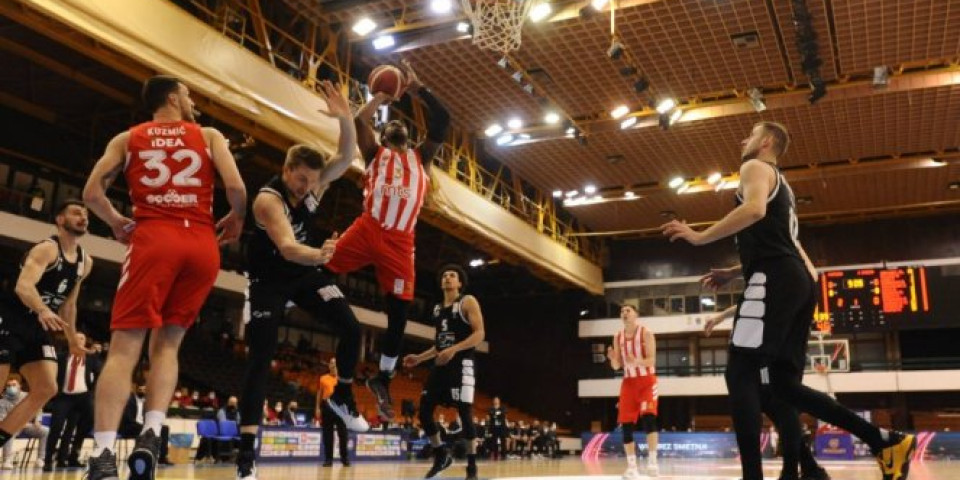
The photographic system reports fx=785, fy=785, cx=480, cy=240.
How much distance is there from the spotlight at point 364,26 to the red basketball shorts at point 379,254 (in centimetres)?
988

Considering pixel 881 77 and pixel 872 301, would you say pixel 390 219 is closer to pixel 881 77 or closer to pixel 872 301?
pixel 881 77

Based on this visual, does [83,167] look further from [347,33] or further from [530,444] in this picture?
[530,444]

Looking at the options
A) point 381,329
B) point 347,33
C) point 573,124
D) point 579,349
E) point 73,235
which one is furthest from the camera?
point 579,349

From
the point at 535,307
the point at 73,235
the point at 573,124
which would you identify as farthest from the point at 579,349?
the point at 73,235

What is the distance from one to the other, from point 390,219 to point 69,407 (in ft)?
24.4

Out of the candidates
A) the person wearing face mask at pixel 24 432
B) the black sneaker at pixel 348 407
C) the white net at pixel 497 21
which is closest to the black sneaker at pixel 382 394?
the black sneaker at pixel 348 407

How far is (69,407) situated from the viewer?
10.5 meters

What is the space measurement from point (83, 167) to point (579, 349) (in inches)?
748

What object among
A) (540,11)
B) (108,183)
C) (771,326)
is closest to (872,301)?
(540,11)

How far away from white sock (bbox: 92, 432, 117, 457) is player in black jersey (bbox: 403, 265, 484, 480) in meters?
3.78

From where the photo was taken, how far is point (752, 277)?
14.2ft

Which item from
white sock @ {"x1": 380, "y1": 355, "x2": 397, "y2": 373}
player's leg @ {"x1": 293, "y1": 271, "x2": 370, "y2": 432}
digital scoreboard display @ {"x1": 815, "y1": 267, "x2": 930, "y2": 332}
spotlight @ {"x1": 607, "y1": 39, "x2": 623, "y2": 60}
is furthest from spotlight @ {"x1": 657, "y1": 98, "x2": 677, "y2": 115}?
player's leg @ {"x1": 293, "y1": 271, "x2": 370, "y2": 432}

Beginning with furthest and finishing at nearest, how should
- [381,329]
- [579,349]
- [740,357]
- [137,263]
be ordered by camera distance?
[579,349] → [381,329] → [740,357] → [137,263]

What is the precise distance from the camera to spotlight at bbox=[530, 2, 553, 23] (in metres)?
13.7
